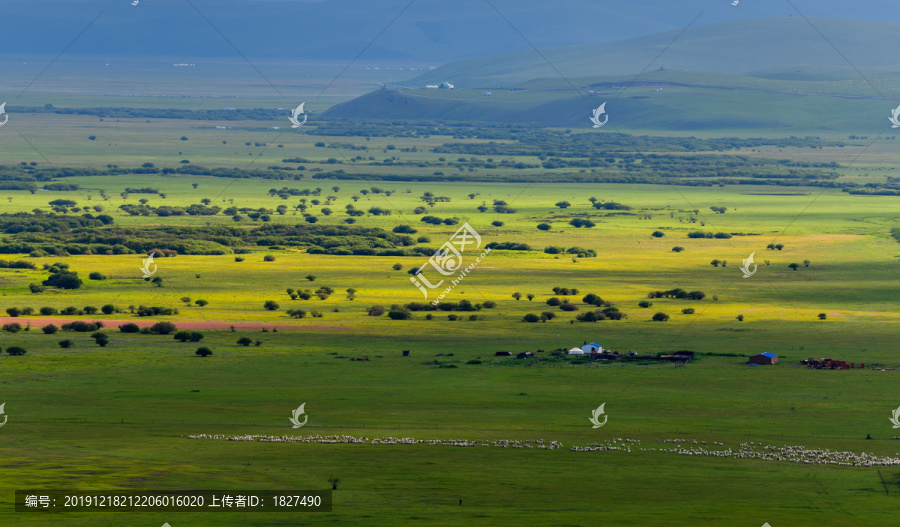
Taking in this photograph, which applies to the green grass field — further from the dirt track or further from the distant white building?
the distant white building

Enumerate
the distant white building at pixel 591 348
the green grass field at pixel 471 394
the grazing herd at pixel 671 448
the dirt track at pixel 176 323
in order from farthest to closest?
the dirt track at pixel 176 323 → the distant white building at pixel 591 348 → the grazing herd at pixel 671 448 → the green grass field at pixel 471 394

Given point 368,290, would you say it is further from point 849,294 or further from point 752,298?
point 849,294

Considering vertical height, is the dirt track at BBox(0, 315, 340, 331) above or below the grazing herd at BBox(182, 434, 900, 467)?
above

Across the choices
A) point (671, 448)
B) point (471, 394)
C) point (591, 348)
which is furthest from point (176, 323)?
point (671, 448)

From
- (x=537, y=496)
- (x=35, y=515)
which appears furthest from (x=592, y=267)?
(x=35, y=515)

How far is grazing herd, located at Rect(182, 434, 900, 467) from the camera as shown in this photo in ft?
117

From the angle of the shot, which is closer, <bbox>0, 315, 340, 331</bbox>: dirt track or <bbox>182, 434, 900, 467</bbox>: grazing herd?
<bbox>182, 434, 900, 467</bbox>: grazing herd

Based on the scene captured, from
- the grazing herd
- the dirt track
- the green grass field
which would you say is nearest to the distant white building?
the green grass field

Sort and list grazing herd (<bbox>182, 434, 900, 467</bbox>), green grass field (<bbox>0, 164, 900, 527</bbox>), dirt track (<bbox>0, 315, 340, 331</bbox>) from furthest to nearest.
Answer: dirt track (<bbox>0, 315, 340, 331</bbox>)
grazing herd (<bbox>182, 434, 900, 467</bbox>)
green grass field (<bbox>0, 164, 900, 527</bbox>)

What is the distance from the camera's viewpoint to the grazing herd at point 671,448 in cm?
3556

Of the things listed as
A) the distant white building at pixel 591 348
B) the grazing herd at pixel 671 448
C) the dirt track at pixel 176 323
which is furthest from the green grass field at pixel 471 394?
the distant white building at pixel 591 348

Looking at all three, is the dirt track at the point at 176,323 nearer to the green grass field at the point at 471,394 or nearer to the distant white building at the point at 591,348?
the green grass field at the point at 471,394

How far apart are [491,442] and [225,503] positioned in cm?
991

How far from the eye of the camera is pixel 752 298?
233 ft
